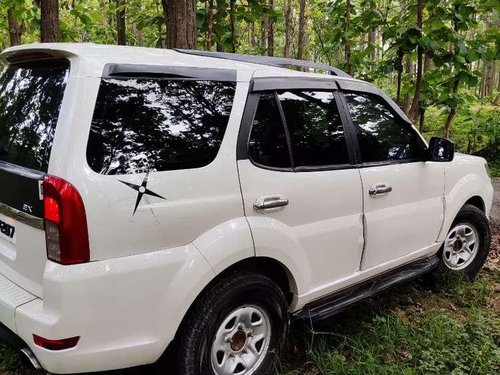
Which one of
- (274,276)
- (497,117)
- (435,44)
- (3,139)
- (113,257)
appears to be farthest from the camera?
(497,117)

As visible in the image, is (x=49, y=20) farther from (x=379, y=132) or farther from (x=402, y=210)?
(x=402, y=210)

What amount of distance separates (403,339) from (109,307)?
2229 mm

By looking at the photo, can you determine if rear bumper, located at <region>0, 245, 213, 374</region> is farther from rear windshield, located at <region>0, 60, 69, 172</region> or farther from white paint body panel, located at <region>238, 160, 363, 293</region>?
rear windshield, located at <region>0, 60, 69, 172</region>

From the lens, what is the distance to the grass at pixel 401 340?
306cm

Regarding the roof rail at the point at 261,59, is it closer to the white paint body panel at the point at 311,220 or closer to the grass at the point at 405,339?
the white paint body panel at the point at 311,220

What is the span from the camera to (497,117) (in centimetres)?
1267

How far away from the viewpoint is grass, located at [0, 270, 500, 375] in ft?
10.0

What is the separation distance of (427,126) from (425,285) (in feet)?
43.7

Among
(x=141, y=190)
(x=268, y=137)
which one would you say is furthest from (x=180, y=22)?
(x=141, y=190)

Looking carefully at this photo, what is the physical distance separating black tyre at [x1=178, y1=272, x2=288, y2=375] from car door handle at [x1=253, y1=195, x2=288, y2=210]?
39 cm

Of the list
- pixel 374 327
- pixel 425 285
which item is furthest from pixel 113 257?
pixel 425 285

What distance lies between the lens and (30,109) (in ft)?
8.17

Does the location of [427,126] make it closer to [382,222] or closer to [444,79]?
[444,79]

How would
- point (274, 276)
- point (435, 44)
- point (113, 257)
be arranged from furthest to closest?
point (435, 44) < point (274, 276) < point (113, 257)
